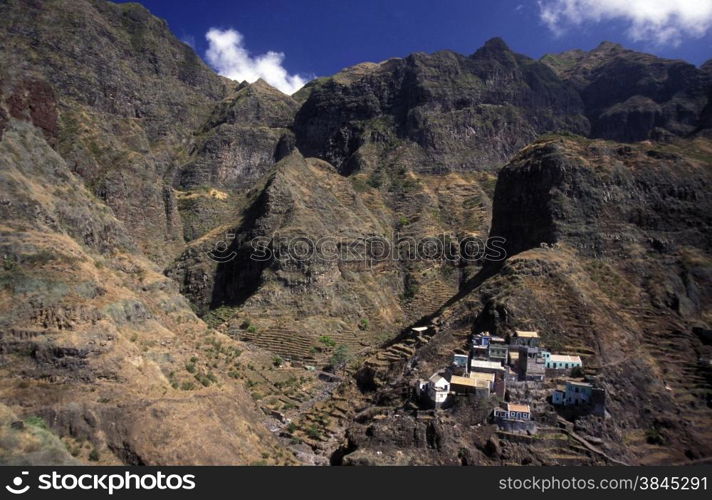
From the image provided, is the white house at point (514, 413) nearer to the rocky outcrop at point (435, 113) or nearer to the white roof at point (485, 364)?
the white roof at point (485, 364)

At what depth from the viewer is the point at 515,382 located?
6300 cm

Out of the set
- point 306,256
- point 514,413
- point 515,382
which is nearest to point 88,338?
point 514,413

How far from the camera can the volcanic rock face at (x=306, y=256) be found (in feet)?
167

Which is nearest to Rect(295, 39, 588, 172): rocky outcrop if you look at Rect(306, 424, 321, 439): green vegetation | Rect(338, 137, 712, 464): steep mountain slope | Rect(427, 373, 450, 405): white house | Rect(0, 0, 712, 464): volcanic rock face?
Rect(0, 0, 712, 464): volcanic rock face

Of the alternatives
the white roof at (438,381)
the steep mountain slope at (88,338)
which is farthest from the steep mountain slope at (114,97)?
the white roof at (438,381)

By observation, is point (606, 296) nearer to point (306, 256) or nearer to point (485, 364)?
point (485, 364)

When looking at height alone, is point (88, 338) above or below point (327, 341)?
above

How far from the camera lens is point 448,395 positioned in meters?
61.6

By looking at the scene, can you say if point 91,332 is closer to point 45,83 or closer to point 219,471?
point 219,471

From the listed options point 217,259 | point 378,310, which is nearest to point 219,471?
point 378,310

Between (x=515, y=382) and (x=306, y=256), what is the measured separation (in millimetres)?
58166

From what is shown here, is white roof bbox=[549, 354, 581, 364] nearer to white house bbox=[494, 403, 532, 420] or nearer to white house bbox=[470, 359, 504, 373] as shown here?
white house bbox=[470, 359, 504, 373]

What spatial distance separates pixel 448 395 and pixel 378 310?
171ft

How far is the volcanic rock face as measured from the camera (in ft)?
167
